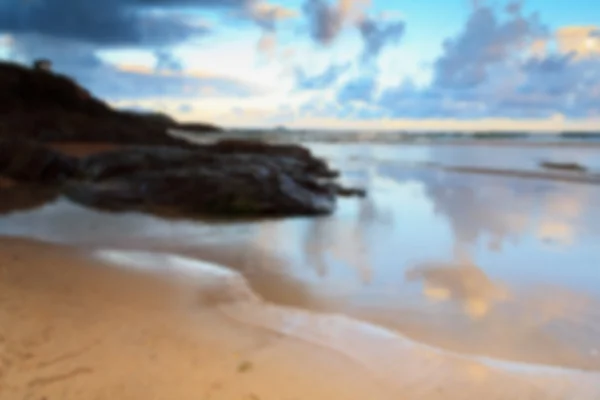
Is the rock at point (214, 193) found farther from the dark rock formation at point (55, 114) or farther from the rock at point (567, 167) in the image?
the rock at point (567, 167)

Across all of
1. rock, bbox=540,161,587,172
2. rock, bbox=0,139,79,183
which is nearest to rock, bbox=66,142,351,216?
rock, bbox=0,139,79,183

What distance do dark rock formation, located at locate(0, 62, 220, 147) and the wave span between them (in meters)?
13.4

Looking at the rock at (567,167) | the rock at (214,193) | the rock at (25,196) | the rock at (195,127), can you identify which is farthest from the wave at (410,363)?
the rock at (195,127)

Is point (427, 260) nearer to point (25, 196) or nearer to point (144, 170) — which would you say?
point (144, 170)

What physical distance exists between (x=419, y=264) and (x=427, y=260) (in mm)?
184

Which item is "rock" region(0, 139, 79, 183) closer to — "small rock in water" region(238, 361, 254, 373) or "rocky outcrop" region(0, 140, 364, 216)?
"rocky outcrop" region(0, 140, 364, 216)

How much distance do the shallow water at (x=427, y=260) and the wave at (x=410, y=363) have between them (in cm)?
13

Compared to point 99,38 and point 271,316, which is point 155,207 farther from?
point 99,38

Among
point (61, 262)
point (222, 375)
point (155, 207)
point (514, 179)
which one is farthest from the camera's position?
point (514, 179)

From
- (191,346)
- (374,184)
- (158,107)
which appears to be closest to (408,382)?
(191,346)

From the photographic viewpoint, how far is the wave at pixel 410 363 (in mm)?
2480

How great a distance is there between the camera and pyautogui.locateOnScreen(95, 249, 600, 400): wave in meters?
2.48

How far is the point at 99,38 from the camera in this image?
42.3 ft

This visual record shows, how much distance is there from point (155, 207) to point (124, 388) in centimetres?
580
